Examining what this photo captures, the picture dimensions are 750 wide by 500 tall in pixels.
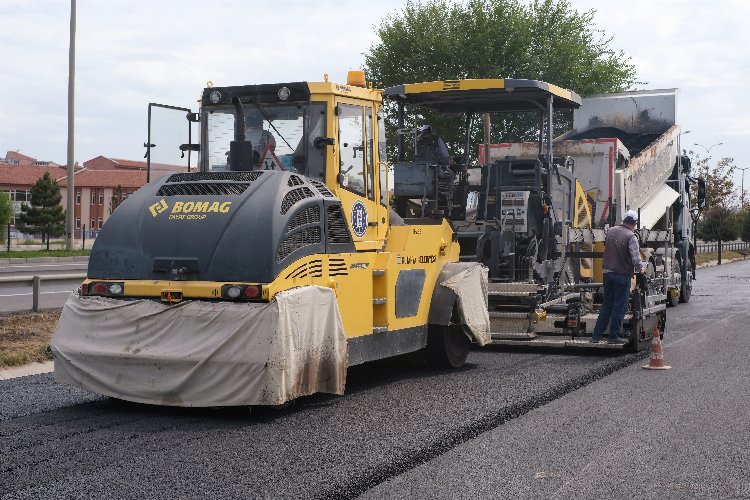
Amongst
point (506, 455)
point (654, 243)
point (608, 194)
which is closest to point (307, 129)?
point (506, 455)

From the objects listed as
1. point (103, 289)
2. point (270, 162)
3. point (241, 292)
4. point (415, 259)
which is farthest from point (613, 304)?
point (103, 289)

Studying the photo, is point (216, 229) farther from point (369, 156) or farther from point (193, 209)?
point (369, 156)

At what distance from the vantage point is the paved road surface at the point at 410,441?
5617mm

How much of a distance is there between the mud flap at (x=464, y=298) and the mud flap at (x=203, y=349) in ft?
6.85

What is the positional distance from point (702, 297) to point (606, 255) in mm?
11767

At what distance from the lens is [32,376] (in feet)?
31.6

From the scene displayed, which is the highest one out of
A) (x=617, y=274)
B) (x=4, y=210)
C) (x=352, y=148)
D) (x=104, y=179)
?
(x=104, y=179)

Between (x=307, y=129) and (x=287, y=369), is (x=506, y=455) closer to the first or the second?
(x=287, y=369)

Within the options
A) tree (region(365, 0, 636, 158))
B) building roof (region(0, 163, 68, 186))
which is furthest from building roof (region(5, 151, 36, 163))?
tree (region(365, 0, 636, 158))

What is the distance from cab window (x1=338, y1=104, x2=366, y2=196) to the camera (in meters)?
8.73

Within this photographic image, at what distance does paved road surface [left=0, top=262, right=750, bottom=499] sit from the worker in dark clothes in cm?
172

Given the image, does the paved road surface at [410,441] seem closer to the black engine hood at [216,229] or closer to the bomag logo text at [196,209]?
the black engine hood at [216,229]

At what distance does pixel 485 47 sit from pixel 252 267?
31509 millimetres

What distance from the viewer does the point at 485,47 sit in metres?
37.5
